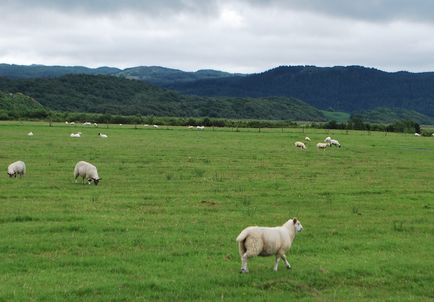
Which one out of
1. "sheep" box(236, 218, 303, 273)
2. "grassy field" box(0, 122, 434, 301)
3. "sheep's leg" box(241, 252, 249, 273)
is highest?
"sheep" box(236, 218, 303, 273)

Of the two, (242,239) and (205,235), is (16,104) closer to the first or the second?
(205,235)

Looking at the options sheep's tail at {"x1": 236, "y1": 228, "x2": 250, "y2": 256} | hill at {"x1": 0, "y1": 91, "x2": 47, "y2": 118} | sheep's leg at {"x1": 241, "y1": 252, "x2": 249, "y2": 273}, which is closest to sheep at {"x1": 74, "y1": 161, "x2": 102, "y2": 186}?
sheep's leg at {"x1": 241, "y1": 252, "x2": 249, "y2": 273}

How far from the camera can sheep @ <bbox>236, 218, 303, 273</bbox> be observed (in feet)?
41.8

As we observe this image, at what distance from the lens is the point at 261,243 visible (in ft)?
42.1

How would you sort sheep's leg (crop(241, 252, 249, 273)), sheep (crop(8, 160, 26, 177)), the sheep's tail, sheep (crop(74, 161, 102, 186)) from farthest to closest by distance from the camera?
sheep (crop(8, 160, 26, 177)) < sheep (crop(74, 161, 102, 186)) < sheep's leg (crop(241, 252, 249, 273)) < the sheep's tail

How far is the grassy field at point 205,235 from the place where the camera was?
12219 millimetres

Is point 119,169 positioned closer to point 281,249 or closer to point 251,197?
point 251,197

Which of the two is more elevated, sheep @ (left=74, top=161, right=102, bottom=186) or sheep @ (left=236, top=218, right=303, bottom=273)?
sheep @ (left=236, top=218, right=303, bottom=273)

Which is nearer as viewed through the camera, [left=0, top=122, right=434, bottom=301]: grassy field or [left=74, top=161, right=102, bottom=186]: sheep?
[left=0, top=122, right=434, bottom=301]: grassy field

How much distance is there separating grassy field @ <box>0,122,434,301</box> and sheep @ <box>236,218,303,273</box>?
1.54 ft

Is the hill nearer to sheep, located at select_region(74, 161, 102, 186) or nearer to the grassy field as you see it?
sheep, located at select_region(74, 161, 102, 186)

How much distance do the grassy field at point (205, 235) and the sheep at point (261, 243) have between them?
0.47m

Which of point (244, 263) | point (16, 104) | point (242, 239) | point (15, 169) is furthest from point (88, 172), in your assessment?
point (16, 104)

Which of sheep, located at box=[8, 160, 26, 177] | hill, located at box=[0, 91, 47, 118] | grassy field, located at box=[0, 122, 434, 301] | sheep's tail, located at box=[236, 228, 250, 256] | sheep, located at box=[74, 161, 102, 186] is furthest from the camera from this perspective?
hill, located at box=[0, 91, 47, 118]
